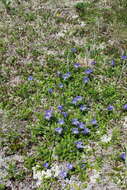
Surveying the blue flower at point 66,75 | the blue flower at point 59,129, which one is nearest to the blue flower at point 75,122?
the blue flower at point 59,129

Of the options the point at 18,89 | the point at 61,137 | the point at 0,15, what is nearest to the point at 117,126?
the point at 61,137

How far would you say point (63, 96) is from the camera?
231 inches

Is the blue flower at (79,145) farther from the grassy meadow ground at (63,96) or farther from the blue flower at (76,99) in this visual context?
the blue flower at (76,99)

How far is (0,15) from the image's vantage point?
329 inches

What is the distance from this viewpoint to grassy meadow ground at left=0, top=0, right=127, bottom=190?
4.77 m

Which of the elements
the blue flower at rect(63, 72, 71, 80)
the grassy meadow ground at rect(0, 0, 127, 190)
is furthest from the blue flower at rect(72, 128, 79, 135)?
the blue flower at rect(63, 72, 71, 80)

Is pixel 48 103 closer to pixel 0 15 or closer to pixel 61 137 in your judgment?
pixel 61 137

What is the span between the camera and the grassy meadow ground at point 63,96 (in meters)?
4.77

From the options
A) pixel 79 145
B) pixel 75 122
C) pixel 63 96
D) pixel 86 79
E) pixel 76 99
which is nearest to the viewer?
pixel 79 145

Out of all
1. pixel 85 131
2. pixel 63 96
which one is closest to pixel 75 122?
pixel 85 131

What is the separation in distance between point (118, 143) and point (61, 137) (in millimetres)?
972

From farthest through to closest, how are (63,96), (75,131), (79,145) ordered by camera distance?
(63,96), (75,131), (79,145)

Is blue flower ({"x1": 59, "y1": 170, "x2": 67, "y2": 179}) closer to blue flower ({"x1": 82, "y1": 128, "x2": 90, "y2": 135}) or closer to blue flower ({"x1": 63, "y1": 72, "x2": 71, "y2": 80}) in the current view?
blue flower ({"x1": 82, "y1": 128, "x2": 90, "y2": 135})

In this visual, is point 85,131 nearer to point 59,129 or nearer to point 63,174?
point 59,129
